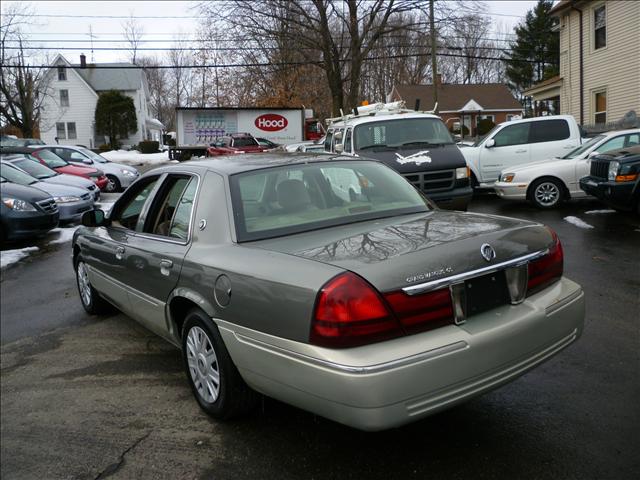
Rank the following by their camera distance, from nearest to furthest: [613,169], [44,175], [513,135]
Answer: [613,169], [513,135], [44,175]

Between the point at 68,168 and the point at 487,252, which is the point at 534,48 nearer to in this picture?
the point at 68,168

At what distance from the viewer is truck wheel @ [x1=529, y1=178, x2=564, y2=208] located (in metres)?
11.4

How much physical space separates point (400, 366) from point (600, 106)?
908 inches

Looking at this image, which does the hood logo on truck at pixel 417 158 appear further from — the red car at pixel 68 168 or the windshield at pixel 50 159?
the windshield at pixel 50 159

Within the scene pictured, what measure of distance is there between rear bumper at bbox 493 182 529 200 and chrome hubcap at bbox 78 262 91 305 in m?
8.51

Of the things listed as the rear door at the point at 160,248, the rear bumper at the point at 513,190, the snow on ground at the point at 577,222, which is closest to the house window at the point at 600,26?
the rear bumper at the point at 513,190

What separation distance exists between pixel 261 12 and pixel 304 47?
304 cm

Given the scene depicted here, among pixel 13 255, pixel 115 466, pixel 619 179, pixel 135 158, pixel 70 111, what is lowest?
pixel 115 466

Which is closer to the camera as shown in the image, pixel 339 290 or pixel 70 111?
pixel 339 290

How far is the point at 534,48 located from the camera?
53.6 metres

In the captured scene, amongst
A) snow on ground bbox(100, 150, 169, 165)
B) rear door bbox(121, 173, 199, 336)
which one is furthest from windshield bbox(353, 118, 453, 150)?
snow on ground bbox(100, 150, 169, 165)

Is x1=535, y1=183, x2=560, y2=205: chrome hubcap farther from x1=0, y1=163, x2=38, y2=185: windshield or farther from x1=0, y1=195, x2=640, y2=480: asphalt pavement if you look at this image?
x1=0, y1=163, x2=38, y2=185: windshield

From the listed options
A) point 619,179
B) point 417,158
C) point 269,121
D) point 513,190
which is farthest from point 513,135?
point 269,121

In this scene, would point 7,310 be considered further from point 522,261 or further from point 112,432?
point 522,261
